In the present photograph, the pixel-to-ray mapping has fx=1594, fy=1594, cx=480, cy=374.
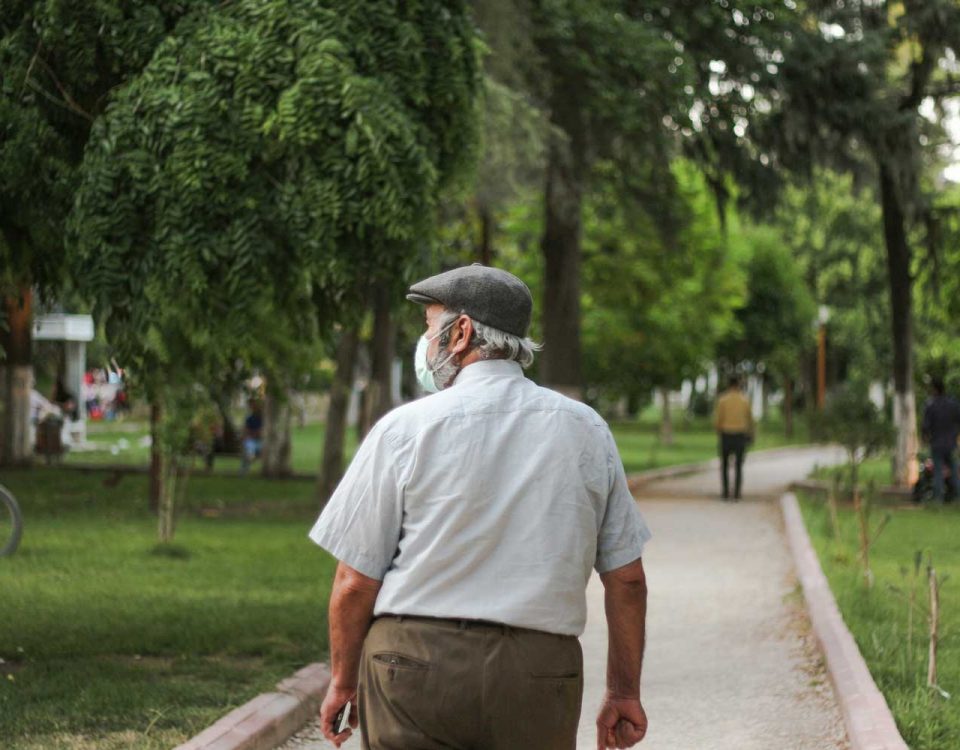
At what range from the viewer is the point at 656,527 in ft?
62.7

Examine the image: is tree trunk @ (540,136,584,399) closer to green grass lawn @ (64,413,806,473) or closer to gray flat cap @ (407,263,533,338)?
green grass lawn @ (64,413,806,473)

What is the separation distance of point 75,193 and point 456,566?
516cm

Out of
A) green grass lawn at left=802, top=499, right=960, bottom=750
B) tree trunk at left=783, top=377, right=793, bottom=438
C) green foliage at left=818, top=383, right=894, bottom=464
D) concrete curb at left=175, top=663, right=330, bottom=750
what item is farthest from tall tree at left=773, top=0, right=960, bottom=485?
tree trunk at left=783, top=377, right=793, bottom=438

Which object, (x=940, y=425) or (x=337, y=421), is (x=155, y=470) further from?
(x=940, y=425)

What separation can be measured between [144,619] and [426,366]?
7.08 meters

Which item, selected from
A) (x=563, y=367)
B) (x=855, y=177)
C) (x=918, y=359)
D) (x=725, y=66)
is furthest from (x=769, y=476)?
(x=725, y=66)

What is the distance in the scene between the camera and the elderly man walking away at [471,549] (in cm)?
340

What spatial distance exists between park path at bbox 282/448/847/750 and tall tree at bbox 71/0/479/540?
228 cm

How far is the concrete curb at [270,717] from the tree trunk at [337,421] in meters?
12.2

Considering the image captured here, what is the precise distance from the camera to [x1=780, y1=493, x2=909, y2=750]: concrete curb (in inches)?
271

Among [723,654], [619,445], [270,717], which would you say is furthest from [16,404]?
[619,445]

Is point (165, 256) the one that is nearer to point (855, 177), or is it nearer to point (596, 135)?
point (596, 135)

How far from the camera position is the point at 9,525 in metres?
13.2

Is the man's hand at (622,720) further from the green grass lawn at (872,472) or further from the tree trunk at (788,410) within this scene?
the tree trunk at (788,410)
